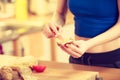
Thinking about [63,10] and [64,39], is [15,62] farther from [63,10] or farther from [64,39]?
[63,10]

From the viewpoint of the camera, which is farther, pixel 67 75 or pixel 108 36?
pixel 108 36

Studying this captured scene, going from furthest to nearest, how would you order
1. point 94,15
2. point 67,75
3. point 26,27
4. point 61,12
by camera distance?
point 26,27, point 61,12, point 94,15, point 67,75

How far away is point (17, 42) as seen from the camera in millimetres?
2473

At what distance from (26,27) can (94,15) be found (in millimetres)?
1159

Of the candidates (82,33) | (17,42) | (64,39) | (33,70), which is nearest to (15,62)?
(33,70)

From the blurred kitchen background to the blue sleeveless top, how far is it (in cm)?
93

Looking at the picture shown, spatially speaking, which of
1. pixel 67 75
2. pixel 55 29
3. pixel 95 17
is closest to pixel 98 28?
pixel 95 17

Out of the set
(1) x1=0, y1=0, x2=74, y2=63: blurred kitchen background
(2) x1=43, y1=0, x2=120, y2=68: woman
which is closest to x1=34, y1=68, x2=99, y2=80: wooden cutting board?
(2) x1=43, y1=0, x2=120, y2=68: woman

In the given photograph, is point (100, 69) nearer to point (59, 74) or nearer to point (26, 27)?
point (59, 74)

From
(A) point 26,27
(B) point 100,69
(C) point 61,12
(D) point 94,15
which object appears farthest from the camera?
(A) point 26,27

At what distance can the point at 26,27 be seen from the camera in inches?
98.0

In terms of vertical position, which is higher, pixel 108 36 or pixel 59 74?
pixel 108 36

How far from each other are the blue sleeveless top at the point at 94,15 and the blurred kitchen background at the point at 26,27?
0.93 m

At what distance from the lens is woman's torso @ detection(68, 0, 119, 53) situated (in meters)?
1.38
